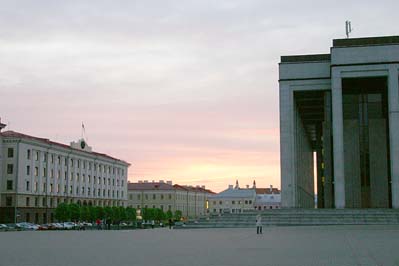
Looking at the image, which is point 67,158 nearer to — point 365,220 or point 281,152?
point 281,152

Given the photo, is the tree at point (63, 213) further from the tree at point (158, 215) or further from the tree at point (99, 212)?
the tree at point (158, 215)

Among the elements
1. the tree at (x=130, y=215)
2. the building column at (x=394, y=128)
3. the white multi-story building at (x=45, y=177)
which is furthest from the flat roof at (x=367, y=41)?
the tree at (x=130, y=215)

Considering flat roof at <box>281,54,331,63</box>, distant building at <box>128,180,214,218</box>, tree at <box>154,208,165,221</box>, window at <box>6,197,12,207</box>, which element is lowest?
tree at <box>154,208,165,221</box>

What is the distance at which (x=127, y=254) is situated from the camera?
19656 millimetres

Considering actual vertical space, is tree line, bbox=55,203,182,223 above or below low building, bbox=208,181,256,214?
below

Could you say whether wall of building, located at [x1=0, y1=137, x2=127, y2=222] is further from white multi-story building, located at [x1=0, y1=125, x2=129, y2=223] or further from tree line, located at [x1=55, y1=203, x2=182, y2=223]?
tree line, located at [x1=55, y1=203, x2=182, y2=223]

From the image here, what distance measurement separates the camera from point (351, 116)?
6241cm

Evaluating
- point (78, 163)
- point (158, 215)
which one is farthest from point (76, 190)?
point (158, 215)

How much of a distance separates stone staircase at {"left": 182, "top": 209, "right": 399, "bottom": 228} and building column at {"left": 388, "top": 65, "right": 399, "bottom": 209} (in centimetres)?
703

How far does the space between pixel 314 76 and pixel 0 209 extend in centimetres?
4907

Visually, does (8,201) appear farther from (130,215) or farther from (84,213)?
(130,215)

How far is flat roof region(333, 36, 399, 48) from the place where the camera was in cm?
5634

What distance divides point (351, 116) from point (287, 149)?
783cm

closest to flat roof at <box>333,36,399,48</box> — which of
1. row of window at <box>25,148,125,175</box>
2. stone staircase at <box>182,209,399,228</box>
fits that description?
stone staircase at <box>182,209,399,228</box>
